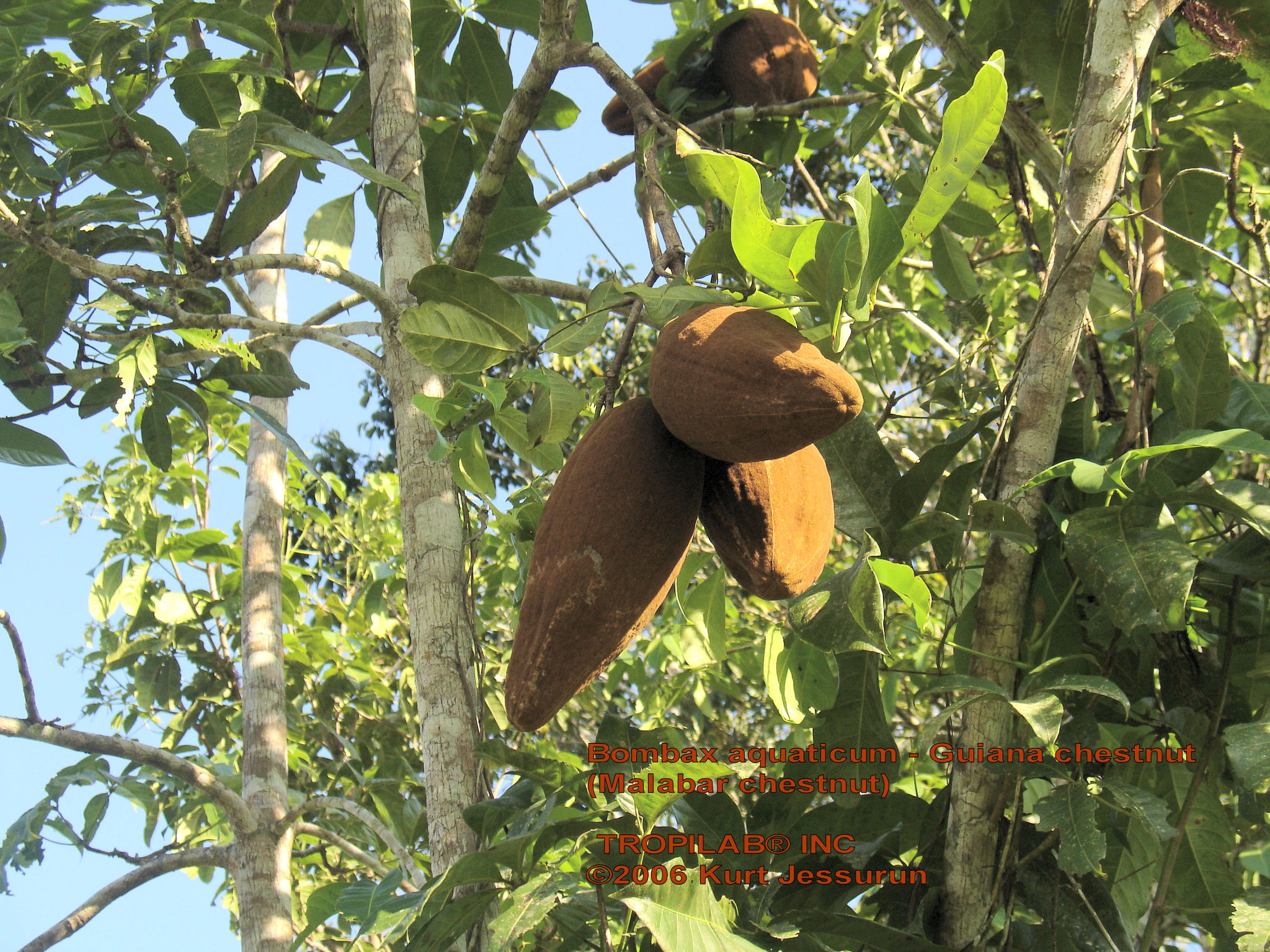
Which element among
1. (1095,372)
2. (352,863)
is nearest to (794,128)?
(1095,372)

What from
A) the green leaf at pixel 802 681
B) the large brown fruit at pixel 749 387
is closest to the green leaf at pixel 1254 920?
the green leaf at pixel 802 681

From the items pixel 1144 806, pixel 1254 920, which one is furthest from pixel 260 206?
pixel 1254 920

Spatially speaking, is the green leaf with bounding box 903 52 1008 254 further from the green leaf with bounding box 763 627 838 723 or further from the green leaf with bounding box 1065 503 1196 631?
Result: the green leaf with bounding box 763 627 838 723

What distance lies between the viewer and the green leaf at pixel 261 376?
156 cm

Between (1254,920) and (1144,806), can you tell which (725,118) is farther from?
(1254,920)

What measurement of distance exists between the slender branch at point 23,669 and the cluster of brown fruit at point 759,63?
1242 millimetres

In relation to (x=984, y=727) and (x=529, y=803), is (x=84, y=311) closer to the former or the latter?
(x=529, y=803)

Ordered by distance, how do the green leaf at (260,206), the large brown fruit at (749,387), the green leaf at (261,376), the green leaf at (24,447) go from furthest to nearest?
the green leaf at (261,376) < the green leaf at (24,447) < the green leaf at (260,206) < the large brown fruit at (749,387)

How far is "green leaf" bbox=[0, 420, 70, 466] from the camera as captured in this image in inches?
53.8

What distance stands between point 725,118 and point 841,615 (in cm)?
92

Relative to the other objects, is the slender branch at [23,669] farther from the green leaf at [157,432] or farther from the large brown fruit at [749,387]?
the large brown fruit at [749,387]

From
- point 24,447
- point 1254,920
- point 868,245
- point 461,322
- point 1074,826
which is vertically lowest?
point 1254,920

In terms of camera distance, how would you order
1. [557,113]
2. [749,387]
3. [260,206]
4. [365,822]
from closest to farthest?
[749,387]
[260,206]
[365,822]
[557,113]

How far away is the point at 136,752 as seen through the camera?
1.52m
